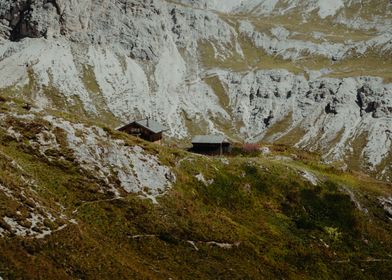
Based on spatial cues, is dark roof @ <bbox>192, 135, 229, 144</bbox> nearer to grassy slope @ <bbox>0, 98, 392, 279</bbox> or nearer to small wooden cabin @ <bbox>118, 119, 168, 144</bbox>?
small wooden cabin @ <bbox>118, 119, 168, 144</bbox>

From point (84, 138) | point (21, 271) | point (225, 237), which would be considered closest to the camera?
point (21, 271)

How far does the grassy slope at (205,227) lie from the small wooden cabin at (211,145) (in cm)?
3511

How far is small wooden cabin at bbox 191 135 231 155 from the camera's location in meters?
96.6

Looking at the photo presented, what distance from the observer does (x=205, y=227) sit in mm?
44344

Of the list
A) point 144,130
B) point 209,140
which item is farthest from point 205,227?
point 144,130

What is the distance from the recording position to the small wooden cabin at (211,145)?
3802 inches

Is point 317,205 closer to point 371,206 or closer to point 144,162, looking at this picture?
point 371,206

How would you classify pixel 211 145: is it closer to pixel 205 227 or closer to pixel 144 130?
pixel 144 130

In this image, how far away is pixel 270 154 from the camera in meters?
80.4

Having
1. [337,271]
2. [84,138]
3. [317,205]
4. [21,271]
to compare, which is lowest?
[337,271]

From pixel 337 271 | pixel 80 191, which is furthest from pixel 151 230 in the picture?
pixel 337 271

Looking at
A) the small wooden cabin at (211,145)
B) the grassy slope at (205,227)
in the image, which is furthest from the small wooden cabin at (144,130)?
the grassy slope at (205,227)

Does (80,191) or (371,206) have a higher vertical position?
(80,191)

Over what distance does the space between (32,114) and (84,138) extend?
554cm
